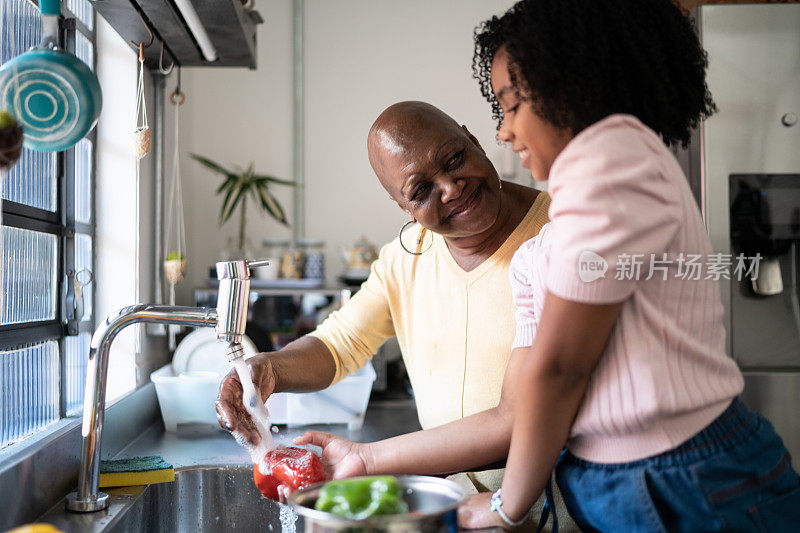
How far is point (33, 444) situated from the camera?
1101 mm

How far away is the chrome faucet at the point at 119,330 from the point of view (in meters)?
1.00

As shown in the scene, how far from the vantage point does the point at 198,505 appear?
4.41ft

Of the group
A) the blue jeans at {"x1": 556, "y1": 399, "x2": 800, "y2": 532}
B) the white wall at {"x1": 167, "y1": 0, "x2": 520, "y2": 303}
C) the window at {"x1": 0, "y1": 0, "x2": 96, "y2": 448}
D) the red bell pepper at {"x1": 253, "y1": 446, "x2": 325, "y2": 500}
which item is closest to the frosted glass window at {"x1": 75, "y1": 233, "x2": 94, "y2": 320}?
the window at {"x1": 0, "y1": 0, "x2": 96, "y2": 448}

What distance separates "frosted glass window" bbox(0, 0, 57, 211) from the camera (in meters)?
1.25

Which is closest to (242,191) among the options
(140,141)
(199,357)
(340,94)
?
(340,94)

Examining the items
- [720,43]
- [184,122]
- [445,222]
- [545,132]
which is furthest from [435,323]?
[184,122]

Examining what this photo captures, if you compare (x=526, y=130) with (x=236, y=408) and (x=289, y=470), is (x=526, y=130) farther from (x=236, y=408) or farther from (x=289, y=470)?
(x=236, y=408)

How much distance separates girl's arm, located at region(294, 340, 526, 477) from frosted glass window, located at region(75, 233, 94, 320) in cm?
93

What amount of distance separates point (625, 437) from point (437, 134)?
2.30 ft

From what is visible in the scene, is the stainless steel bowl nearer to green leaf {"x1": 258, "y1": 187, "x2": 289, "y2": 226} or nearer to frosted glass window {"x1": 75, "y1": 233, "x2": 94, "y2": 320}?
frosted glass window {"x1": 75, "y1": 233, "x2": 94, "y2": 320}

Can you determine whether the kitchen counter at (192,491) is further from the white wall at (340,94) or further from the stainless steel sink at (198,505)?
the white wall at (340,94)

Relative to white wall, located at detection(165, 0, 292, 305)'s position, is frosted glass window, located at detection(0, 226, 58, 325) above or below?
below

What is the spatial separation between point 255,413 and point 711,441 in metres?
0.64

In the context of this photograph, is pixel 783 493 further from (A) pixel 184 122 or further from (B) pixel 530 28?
(A) pixel 184 122
